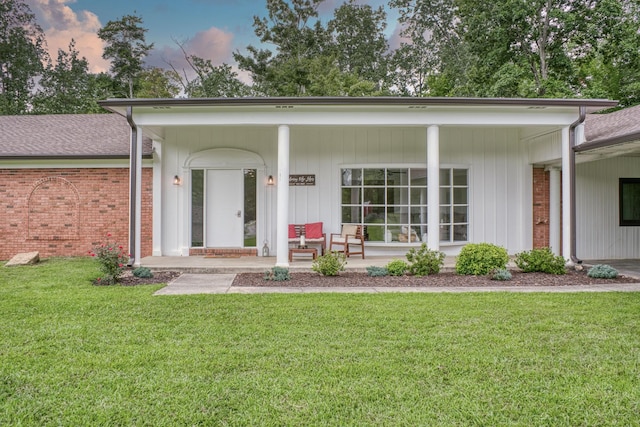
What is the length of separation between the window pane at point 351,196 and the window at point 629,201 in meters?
6.34

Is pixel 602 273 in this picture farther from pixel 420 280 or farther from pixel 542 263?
pixel 420 280

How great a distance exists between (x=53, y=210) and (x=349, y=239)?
6874mm

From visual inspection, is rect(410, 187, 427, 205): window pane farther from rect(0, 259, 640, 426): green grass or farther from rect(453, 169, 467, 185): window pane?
rect(0, 259, 640, 426): green grass

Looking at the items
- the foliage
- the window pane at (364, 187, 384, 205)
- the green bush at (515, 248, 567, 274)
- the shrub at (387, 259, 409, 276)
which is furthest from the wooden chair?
the foliage

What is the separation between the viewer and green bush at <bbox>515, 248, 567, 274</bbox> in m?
7.38

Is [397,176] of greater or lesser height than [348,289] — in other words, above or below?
above

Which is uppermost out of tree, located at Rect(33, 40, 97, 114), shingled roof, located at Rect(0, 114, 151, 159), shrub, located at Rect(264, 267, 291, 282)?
tree, located at Rect(33, 40, 97, 114)

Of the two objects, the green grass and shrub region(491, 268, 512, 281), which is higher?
shrub region(491, 268, 512, 281)

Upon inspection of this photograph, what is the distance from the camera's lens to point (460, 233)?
32.1ft

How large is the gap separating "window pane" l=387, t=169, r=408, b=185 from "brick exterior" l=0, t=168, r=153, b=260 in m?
5.48

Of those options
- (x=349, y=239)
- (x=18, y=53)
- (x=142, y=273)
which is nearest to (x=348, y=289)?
(x=349, y=239)

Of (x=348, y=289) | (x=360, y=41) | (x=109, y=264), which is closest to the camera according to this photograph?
(x=348, y=289)

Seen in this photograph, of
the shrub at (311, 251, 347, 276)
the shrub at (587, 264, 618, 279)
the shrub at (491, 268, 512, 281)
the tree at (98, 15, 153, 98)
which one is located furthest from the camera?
the tree at (98, 15, 153, 98)

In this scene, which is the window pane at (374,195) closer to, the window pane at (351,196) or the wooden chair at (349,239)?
the window pane at (351,196)
